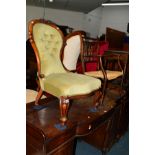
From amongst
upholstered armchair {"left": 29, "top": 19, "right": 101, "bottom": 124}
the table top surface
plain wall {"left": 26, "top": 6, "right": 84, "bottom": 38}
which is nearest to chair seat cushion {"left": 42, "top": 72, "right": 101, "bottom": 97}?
upholstered armchair {"left": 29, "top": 19, "right": 101, "bottom": 124}

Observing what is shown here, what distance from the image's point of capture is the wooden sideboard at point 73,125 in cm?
126

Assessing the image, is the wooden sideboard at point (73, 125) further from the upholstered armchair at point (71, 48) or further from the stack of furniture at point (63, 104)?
the upholstered armchair at point (71, 48)

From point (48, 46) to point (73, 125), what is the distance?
0.72m

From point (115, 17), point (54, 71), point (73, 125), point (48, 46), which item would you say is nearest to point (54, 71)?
point (54, 71)

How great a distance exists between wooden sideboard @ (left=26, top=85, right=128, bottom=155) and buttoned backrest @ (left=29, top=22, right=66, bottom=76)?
0.35m

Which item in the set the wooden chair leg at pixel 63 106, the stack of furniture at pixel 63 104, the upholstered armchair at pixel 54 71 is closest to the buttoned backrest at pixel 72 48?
the stack of furniture at pixel 63 104

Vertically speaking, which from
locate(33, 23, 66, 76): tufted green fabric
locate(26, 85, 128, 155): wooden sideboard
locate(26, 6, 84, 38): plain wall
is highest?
locate(26, 6, 84, 38): plain wall

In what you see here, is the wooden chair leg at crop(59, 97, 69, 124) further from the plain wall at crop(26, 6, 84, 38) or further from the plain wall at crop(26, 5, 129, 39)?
the plain wall at crop(26, 5, 129, 39)

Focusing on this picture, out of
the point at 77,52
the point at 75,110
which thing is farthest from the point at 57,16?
the point at 75,110

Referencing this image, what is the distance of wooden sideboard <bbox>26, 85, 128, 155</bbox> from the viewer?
1260mm
